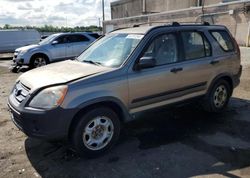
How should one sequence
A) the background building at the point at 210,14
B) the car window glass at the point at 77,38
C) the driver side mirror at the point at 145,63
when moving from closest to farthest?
the driver side mirror at the point at 145,63, the car window glass at the point at 77,38, the background building at the point at 210,14

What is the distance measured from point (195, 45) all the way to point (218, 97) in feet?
4.43

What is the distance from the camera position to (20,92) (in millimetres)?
4051

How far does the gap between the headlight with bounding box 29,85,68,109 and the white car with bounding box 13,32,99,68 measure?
28.9ft

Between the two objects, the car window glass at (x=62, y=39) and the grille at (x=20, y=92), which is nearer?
the grille at (x=20, y=92)

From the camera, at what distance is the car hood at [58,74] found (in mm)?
3789

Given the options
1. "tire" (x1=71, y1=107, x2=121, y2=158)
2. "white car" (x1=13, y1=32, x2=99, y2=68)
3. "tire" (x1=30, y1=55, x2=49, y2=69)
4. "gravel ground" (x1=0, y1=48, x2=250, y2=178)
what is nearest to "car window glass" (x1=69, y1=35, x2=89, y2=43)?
"white car" (x1=13, y1=32, x2=99, y2=68)

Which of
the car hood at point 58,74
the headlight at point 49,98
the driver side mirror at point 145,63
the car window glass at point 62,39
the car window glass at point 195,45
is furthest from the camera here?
the car window glass at point 62,39

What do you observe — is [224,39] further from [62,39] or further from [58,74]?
[62,39]

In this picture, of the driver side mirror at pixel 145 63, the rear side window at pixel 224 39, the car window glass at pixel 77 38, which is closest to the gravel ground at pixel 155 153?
the driver side mirror at pixel 145 63

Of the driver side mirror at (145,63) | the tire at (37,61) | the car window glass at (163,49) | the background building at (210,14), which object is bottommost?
the tire at (37,61)

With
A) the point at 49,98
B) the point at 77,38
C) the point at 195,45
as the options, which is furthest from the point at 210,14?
the point at 49,98

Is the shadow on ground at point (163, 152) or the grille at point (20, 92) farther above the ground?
the grille at point (20, 92)

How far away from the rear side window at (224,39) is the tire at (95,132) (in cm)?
286

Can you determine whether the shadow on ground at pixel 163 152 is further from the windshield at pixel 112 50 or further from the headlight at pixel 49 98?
the windshield at pixel 112 50
